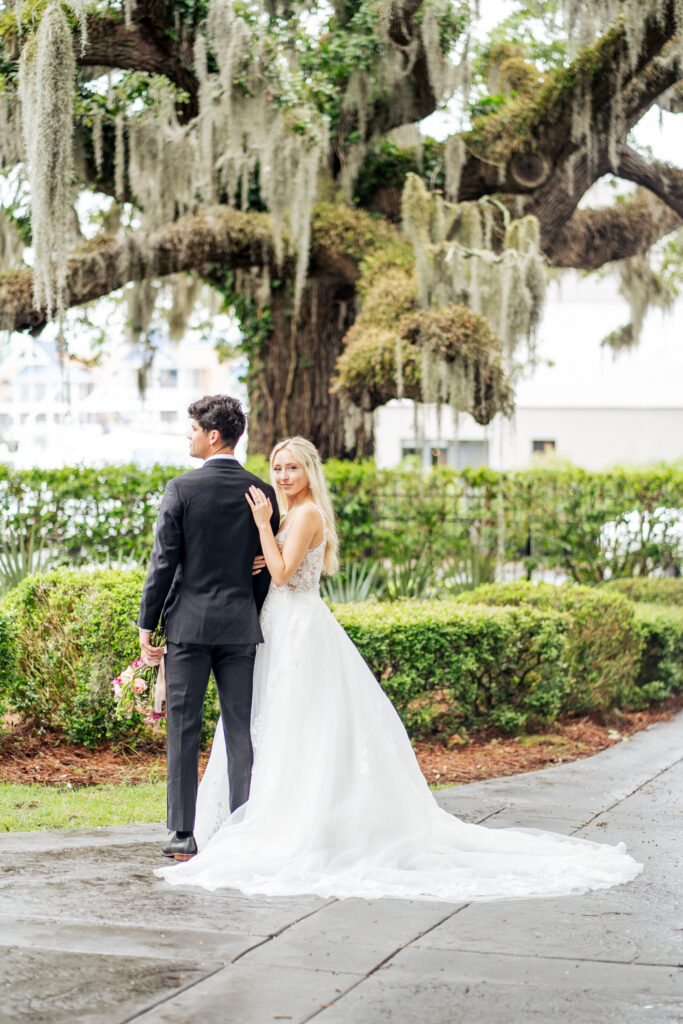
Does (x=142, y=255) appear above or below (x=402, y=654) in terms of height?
above

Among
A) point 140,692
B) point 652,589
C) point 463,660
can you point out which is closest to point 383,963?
point 140,692

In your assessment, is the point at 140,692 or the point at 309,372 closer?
the point at 140,692

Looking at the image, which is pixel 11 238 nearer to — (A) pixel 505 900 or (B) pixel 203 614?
(B) pixel 203 614

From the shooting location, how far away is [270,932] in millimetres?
4145

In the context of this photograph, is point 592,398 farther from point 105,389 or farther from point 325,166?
point 105,389

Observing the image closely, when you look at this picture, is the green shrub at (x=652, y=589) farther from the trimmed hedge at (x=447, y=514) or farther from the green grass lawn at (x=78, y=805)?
the green grass lawn at (x=78, y=805)

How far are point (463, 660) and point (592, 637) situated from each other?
1.56 metres

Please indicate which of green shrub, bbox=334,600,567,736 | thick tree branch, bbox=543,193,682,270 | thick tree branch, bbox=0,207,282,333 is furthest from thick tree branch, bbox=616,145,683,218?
green shrub, bbox=334,600,567,736

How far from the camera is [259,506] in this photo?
211 inches

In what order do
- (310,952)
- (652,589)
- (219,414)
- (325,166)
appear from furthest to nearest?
(325,166)
(652,589)
(219,414)
(310,952)

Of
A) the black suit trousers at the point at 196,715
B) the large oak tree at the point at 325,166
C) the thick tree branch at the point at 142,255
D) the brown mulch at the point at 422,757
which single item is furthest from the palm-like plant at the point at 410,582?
the black suit trousers at the point at 196,715

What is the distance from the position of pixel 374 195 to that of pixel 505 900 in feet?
35.3

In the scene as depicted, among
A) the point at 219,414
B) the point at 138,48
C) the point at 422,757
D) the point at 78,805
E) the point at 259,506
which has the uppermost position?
the point at 138,48

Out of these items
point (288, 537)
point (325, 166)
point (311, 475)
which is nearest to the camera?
point (288, 537)
